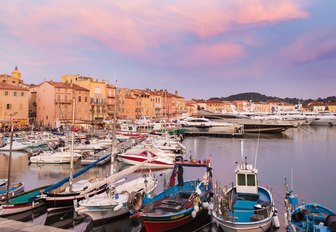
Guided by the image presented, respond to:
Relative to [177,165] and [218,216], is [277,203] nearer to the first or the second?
[177,165]

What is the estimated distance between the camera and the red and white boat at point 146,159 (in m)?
30.1

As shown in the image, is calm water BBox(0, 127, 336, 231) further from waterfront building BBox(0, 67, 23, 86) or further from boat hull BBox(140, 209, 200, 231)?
waterfront building BBox(0, 67, 23, 86)

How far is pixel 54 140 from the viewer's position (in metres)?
43.4

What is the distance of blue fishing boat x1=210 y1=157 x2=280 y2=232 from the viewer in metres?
11.6

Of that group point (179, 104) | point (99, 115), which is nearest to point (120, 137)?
point (99, 115)

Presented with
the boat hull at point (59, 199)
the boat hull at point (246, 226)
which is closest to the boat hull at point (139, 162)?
the boat hull at point (59, 199)

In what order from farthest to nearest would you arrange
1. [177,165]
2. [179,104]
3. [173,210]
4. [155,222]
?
[179,104]
[177,165]
[173,210]
[155,222]

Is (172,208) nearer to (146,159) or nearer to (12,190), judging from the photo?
(12,190)

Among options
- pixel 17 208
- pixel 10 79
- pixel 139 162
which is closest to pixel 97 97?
pixel 10 79

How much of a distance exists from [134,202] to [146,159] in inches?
676

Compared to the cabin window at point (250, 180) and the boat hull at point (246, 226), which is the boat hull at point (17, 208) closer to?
the boat hull at point (246, 226)

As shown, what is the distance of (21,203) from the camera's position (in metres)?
15.8

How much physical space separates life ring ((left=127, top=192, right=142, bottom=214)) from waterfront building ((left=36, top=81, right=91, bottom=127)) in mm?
51421

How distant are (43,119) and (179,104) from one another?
203 ft
